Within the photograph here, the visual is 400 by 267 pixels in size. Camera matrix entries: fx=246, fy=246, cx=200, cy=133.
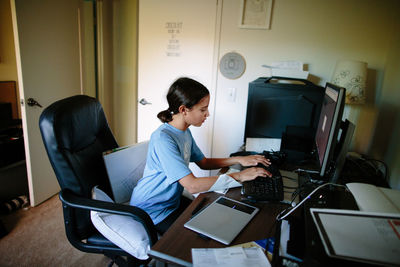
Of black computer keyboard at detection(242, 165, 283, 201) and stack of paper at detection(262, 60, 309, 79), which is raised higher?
stack of paper at detection(262, 60, 309, 79)

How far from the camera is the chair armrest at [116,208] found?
0.98 meters

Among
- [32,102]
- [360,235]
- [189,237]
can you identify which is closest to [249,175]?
[189,237]

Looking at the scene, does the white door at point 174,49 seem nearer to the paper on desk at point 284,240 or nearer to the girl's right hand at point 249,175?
the girl's right hand at point 249,175

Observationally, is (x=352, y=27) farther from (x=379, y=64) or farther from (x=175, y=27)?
(x=175, y=27)

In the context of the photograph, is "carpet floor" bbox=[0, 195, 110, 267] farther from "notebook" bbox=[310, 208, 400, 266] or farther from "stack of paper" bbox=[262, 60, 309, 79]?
"stack of paper" bbox=[262, 60, 309, 79]

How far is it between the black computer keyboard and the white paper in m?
0.50

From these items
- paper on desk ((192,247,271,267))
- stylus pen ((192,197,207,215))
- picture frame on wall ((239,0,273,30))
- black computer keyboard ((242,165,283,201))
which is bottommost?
stylus pen ((192,197,207,215))

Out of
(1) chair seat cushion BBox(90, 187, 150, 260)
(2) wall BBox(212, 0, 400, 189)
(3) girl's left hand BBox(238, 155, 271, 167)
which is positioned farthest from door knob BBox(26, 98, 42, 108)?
(3) girl's left hand BBox(238, 155, 271, 167)

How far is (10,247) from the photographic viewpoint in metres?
1.74

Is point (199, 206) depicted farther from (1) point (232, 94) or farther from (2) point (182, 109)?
(1) point (232, 94)

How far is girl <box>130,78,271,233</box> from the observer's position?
1.12 meters

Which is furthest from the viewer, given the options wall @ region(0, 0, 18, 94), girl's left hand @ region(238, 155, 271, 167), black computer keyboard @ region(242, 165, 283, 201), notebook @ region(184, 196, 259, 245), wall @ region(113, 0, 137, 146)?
wall @ region(113, 0, 137, 146)

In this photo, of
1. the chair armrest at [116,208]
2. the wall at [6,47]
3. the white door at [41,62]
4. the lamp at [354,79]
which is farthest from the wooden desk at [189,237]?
the wall at [6,47]

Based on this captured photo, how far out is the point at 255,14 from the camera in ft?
7.10
